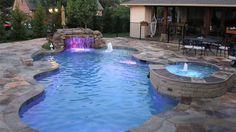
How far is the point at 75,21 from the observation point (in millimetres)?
25875

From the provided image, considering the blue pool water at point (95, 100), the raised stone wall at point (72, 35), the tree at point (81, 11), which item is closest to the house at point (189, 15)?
the tree at point (81, 11)

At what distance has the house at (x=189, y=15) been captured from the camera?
19.9m

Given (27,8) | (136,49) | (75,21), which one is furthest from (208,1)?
(27,8)

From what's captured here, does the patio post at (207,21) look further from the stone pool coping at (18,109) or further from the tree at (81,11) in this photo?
the stone pool coping at (18,109)

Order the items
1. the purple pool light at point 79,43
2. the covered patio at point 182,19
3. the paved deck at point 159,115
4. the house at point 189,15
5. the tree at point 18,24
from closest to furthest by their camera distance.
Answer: the paved deck at point 159,115
the purple pool light at point 79,43
the house at point 189,15
the covered patio at point 182,19
the tree at point 18,24

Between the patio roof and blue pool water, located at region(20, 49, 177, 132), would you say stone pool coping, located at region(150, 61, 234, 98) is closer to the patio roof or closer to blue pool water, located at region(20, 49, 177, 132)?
blue pool water, located at region(20, 49, 177, 132)

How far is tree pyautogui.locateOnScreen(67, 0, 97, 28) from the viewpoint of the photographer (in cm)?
2472

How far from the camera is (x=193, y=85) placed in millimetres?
9398

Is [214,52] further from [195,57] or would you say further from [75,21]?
[75,21]

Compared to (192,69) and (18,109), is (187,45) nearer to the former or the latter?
(192,69)

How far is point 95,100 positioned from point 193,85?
10.9ft

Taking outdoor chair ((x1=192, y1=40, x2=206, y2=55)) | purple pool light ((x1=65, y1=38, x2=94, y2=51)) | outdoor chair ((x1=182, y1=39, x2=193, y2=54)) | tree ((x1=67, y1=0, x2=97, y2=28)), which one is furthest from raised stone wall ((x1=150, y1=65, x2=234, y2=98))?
tree ((x1=67, y1=0, x2=97, y2=28))

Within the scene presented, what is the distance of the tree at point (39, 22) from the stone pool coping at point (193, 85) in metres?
15.3

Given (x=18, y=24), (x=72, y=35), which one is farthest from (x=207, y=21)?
(x=18, y=24)
